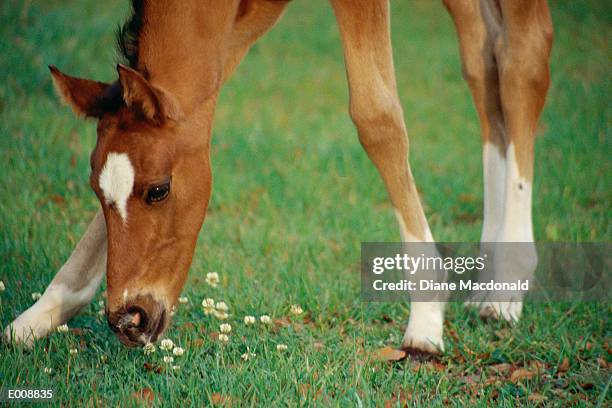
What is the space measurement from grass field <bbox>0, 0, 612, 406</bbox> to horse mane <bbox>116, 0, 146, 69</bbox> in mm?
1218

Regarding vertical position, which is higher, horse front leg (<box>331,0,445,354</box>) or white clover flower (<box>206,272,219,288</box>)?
horse front leg (<box>331,0,445,354</box>)

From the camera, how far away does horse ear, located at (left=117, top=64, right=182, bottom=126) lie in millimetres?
3158

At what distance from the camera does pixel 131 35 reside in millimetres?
3471

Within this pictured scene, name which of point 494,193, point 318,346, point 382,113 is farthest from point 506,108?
point 318,346

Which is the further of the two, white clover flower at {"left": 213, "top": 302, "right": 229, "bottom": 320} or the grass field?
white clover flower at {"left": 213, "top": 302, "right": 229, "bottom": 320}

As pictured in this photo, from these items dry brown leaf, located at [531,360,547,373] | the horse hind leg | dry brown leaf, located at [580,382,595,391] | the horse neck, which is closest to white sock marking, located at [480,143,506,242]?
the horse hind leg

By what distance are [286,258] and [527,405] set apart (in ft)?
6.34

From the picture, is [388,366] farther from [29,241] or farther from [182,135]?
[29,241]

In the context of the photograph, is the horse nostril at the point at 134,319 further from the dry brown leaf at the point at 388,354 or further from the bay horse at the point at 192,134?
the dry brown leaf at the point at 388,354

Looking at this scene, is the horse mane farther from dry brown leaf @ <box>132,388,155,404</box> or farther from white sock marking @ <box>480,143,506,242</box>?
white sock marking @ <box>480,143,506,242</box>

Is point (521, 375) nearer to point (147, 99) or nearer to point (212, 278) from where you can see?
point (212, 278)

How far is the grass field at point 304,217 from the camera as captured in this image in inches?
132

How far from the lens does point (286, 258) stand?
4836 mm

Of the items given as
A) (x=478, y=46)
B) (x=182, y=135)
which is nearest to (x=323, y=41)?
(x=478, y=46)
